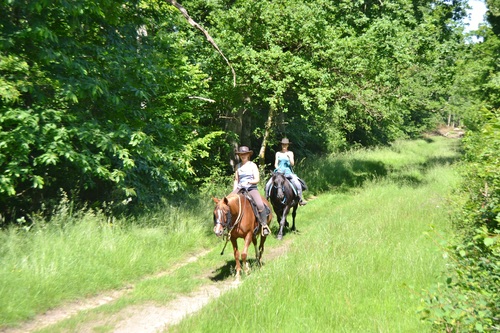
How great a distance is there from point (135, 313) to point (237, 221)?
2759 mm

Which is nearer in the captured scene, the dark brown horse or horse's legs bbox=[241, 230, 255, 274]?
horse's legs bbox=[241, 230, 255, 274]

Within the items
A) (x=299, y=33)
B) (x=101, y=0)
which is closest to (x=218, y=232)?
(x=101, y=0)

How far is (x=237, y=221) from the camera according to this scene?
29.6ft

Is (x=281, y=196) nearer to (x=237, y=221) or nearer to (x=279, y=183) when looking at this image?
(x=279, y=183)

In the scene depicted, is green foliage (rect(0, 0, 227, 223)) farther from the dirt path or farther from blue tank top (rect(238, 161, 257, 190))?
the dirt path

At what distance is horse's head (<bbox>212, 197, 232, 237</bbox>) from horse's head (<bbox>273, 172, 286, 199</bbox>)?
456 centimetres

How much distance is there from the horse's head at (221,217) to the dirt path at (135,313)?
1.10 m

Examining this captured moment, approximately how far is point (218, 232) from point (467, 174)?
6088 millimetres

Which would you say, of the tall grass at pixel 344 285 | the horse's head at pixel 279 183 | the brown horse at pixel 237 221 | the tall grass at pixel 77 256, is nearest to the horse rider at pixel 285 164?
the horse's head at pixel 279 183

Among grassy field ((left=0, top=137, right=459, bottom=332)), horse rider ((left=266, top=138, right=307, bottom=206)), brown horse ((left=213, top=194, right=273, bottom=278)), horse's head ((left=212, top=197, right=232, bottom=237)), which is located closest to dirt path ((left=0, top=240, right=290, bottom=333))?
grassy field ((left=0, top=137, right=459, bottom=332))

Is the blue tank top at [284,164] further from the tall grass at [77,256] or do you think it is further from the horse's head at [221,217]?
the horse's head at [221,217]

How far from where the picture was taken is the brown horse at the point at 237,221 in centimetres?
838

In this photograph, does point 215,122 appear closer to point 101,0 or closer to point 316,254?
point 101,0

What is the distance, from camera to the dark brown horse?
13.1 m
